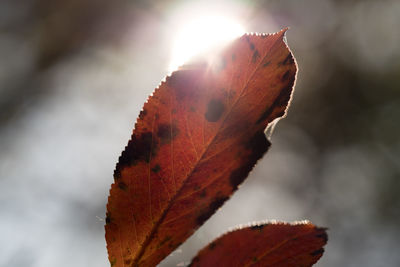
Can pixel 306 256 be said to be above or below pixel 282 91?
below

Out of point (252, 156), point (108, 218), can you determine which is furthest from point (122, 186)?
point (252, 156)

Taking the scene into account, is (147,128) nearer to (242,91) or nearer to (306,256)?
(242,91)

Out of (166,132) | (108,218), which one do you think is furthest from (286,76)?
(108,218)

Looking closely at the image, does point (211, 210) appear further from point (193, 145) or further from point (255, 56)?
point (255, 56)

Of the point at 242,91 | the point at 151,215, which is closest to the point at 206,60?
the point at 242,91

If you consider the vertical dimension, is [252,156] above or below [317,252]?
above

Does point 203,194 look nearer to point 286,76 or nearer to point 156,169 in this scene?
point 156,169

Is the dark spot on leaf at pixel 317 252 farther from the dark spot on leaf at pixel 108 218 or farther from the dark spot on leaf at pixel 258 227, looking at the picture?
the dark spot on leaf at pixel 108 218

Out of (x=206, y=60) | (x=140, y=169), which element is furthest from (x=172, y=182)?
(x=206, y=60)
